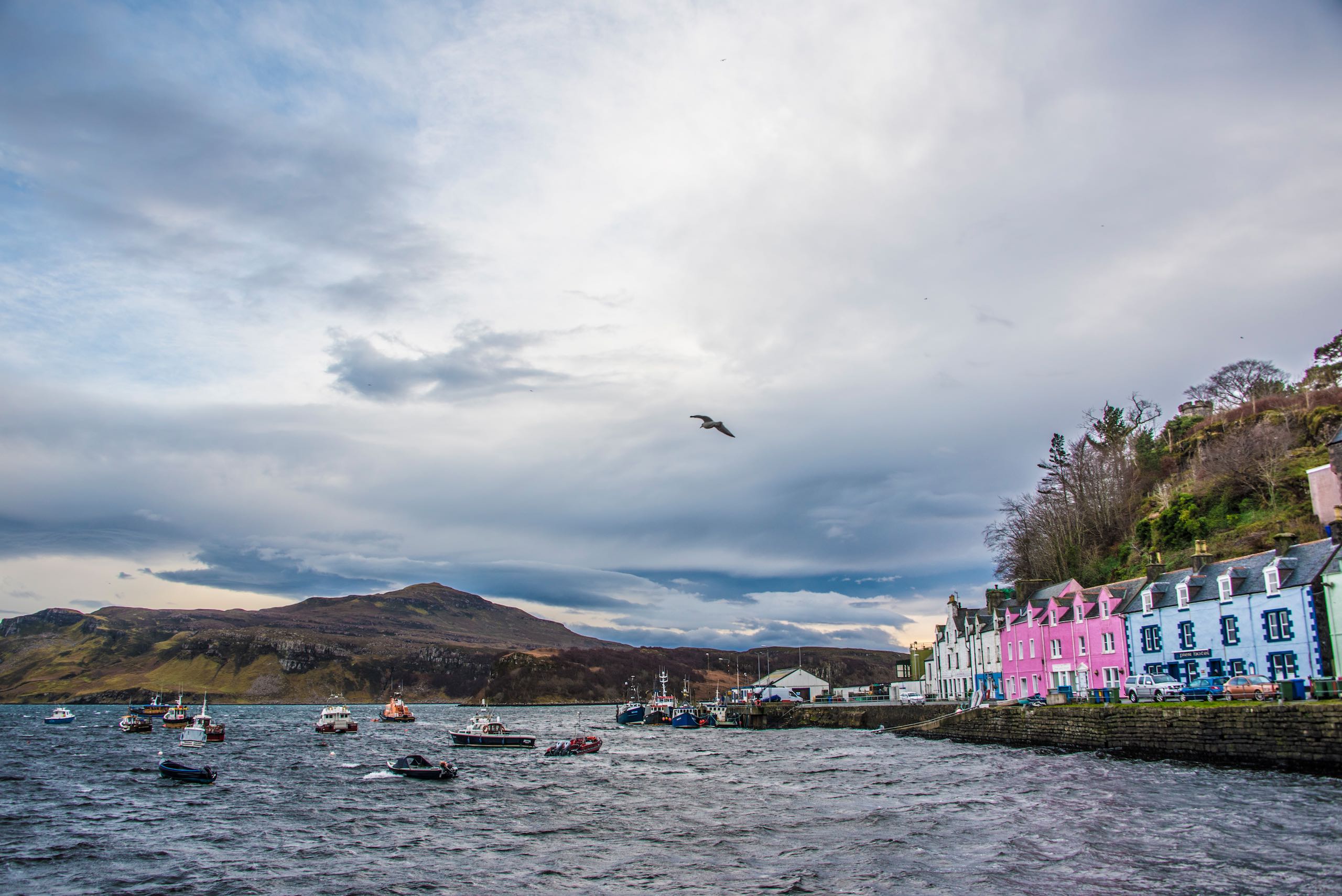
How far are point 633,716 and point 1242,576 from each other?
11131 centimetres

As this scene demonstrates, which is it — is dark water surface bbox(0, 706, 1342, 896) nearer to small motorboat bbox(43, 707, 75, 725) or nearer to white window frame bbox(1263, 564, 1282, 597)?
white window frame bbox(1263, 564, 1282, 597)

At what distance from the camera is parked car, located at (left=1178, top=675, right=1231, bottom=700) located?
48.9 m

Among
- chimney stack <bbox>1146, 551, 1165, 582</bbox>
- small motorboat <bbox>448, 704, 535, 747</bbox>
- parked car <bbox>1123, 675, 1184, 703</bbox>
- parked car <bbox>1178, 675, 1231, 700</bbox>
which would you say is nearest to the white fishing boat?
small motorboat <bbox>448, 704, 535, 747</bbox>

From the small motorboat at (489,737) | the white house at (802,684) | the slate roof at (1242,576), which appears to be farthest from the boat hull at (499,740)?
the white house at (802,684)

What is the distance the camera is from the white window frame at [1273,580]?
169 ft

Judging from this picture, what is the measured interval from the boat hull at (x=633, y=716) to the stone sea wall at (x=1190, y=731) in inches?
3456

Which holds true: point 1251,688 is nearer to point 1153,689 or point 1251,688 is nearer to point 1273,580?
point 1153,689

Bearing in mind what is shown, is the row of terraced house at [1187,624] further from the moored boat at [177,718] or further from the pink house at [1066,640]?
the moored boat at [177,718]

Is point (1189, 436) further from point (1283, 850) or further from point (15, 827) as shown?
point (15, 827)

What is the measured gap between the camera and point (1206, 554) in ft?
205

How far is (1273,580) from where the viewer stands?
170 feet

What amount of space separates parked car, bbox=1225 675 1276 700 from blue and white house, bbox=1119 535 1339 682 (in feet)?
4.57

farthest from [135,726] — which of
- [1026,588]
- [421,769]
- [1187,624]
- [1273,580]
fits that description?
[1273,580]

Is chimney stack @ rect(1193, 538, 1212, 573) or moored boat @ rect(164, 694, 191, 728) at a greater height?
chimney stack @ rect(1193, 538, 1212, 573)
